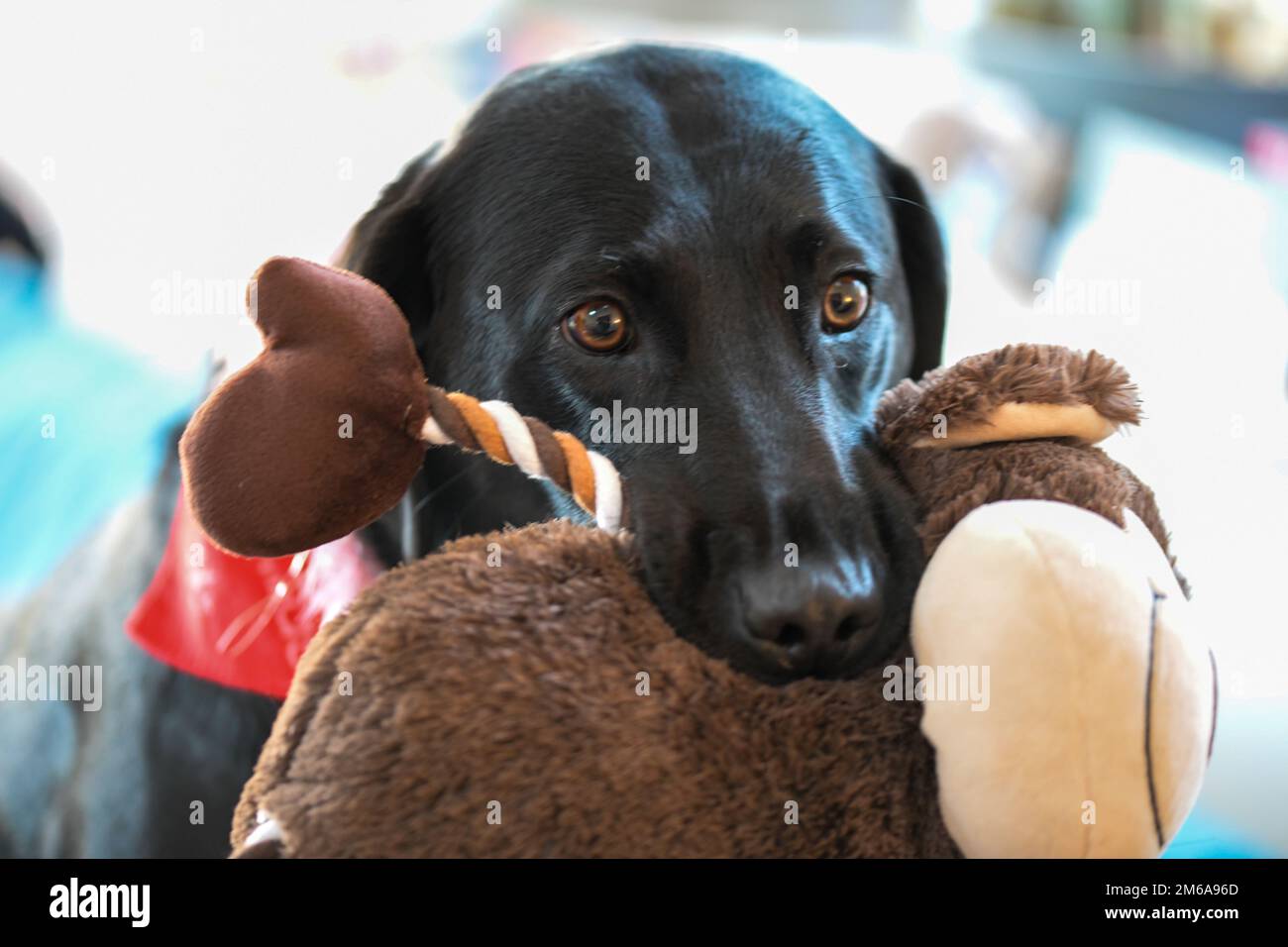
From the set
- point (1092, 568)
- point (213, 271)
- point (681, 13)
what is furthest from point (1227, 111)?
point (1092, 568)

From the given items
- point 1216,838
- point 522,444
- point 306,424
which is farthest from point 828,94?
point 306,424

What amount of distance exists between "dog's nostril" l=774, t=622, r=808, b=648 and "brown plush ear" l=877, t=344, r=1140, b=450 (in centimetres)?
23

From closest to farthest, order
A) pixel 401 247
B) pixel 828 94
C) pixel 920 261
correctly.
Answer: pixel 401 247
pixel 920 261
pixel 828 94

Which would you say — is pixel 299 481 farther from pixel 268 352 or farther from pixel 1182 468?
pixel 1182 468

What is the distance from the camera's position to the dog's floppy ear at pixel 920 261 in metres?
1.54

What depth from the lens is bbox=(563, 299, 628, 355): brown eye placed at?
46.6 inches

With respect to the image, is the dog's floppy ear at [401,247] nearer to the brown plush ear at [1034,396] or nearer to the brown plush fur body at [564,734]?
the brown plush fur body at [564,734]

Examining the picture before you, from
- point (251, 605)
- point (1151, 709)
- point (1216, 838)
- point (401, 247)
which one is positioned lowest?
point (1216, 838)

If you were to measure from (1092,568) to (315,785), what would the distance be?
551 mm

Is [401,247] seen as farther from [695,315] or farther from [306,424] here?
[306,424]

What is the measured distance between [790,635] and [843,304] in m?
0.50

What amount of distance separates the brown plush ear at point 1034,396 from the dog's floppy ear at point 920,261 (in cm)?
61

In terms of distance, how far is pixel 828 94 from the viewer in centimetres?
231

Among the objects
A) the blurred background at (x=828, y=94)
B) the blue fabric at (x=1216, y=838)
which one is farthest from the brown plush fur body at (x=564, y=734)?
the blurred background at (x=828, y=94)
